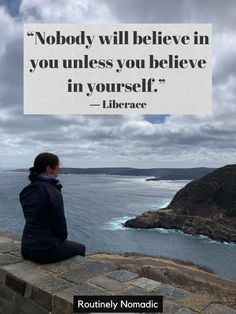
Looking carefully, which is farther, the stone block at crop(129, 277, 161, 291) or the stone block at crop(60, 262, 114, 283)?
the stone block at crop(60, 262, 114, 283)

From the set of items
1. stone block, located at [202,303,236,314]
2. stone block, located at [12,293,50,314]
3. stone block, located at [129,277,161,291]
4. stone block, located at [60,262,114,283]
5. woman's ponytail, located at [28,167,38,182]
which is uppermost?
woman's ponytail, located at [28,167,38,182]

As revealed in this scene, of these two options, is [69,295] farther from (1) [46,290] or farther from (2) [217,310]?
(2) [217,310]

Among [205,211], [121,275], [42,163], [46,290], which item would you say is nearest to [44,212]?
[42,163]

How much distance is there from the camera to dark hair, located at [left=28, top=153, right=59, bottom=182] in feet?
15.1

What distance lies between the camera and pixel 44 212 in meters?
4.51

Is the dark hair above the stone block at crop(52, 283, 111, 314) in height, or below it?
above

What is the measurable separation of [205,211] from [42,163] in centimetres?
9284

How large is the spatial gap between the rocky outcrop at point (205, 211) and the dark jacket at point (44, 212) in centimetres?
7761

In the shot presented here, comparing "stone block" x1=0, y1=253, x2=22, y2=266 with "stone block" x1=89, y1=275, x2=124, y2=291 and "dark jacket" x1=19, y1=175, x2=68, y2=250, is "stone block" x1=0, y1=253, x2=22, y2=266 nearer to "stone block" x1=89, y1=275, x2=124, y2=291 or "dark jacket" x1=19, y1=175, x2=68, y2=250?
"dark jacket" x1=19, y1=175, x2=68, y2=250

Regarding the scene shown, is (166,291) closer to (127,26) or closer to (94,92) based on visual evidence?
(94,92)

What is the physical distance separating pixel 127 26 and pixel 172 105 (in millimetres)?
1429

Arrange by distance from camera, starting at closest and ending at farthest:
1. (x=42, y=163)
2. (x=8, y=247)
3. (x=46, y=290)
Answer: (x=46, y=290), (x=42, y=163), (x=8, y=247)

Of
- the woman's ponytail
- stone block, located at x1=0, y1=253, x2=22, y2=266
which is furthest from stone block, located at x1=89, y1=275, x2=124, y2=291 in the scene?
the woman's ponytail

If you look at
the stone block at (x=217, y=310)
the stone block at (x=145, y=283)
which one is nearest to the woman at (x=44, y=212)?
the stone block at (x=145, y=283)
